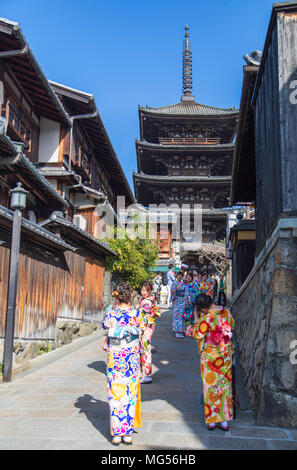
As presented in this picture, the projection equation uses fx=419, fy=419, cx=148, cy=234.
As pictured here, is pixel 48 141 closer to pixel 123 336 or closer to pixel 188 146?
pixel 123 336

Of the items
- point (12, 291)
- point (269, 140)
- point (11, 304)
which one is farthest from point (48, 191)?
point (269, 140)

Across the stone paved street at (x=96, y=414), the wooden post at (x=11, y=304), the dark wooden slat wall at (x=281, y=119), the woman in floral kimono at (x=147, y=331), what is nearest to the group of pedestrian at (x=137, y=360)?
the stone paved street at (x=96, y=414)

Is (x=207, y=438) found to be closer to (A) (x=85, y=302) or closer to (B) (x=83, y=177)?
(A) (x=85, y=302)

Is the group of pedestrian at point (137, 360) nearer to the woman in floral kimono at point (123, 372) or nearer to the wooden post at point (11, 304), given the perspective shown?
the woman in floral kimono at point (123, 372)

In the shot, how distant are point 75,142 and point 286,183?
40.8ft

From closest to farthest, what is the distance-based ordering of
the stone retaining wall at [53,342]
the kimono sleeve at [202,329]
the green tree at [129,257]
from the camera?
the kimono sleeve at [202,329], the stone retaining wall at [53,342], the green tree at [129,257]

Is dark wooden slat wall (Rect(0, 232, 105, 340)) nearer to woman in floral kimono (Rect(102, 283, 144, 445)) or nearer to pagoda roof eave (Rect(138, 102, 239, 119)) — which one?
woman in floral kimono (Rect(102, 283, 144, 445))

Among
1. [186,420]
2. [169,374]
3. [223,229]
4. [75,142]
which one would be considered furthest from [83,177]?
[223,229]

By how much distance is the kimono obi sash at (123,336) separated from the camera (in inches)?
175

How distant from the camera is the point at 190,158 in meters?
35.2

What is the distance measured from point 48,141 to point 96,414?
11794 millimetres

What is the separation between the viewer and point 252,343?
20.8ft

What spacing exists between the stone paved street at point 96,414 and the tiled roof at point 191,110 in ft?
92.5

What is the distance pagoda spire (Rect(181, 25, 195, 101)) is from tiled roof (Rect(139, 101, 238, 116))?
2.11 metres
